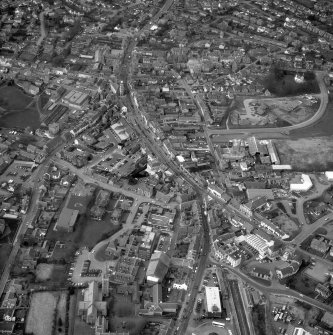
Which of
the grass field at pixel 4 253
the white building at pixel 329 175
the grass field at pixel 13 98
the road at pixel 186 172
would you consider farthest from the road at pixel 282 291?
the grass field at pixel 13 98

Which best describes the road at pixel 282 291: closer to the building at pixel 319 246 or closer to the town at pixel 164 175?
the town at pixel 164 175

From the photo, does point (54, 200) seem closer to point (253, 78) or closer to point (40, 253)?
point (40, 253)

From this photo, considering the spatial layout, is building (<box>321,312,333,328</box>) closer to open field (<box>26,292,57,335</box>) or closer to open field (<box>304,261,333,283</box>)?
open field (<box>304,261,333,283</box>)

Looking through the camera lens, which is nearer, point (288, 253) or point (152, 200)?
point (288, 253)

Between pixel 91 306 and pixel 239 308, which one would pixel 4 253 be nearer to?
pixel 91 306

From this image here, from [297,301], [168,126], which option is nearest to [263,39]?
[168,126]

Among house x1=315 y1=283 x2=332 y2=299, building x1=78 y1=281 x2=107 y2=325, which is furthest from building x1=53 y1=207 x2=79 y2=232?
house x1=315 y1=283 x2=332 y2=299
